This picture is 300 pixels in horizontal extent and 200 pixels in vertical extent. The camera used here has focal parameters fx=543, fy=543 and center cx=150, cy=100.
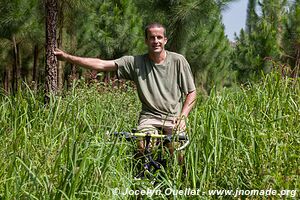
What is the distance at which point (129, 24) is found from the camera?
50.1 feet

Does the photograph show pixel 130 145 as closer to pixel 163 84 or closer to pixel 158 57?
pixel 163 84

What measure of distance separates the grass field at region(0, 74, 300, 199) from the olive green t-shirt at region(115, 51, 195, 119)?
8.8 inches

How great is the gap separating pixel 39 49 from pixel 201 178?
42.7 feet

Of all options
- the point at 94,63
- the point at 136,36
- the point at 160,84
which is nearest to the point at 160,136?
the point at 160,84

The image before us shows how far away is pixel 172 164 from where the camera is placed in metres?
3.30

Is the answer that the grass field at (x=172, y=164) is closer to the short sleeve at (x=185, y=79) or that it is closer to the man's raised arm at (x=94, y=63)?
the short sleeve at (x=185, y=79)

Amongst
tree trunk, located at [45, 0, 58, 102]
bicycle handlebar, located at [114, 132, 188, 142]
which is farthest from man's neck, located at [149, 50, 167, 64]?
tree trunk, located at [45, 0, 58, 102]

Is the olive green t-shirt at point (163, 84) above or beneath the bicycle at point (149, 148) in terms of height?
above

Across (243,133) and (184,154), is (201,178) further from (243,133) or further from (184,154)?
(243,133)

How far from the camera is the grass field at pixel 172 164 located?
2.70 m

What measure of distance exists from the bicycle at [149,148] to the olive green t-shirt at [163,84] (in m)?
0.29

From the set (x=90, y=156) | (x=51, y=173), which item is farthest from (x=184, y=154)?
(x=51, y=173)

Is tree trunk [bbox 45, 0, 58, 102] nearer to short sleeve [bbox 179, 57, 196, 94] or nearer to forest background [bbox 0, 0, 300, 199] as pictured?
forest background [bbox 0, 0, 300, 199]

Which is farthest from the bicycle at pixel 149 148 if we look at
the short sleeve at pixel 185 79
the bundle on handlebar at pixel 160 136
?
the short sleeve at pixel 185 79
